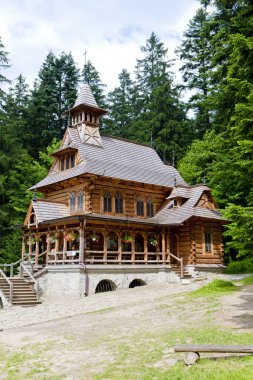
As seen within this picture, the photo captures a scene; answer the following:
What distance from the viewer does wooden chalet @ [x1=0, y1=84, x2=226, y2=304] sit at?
27.2 meters

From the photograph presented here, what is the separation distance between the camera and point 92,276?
25750 mm

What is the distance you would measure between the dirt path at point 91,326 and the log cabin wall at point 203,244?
7798 millimetres

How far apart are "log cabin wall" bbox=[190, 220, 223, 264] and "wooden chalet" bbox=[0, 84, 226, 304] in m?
0.07

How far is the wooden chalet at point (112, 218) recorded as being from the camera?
27156 mm

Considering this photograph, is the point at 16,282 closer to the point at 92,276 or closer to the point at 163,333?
the point at 92,276

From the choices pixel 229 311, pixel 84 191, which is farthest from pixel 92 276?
pixel 229 311

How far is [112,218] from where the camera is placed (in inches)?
1069

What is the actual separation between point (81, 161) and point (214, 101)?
12887mm

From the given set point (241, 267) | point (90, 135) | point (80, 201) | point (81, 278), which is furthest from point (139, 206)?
point (81, 278)

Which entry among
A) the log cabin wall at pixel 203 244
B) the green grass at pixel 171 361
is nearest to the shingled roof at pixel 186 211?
the log cabin wall at pixel 203 244

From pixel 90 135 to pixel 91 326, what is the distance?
2034 cm

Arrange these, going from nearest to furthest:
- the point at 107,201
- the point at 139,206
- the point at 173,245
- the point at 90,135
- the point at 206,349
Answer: the point at 206,349
the point at 107,201
the point at 173,245
the point at 139,206
the point at 90,135

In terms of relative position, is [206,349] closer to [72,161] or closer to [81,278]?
[81,278]

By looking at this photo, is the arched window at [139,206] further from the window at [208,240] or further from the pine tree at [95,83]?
the pine tree at [95,83]
